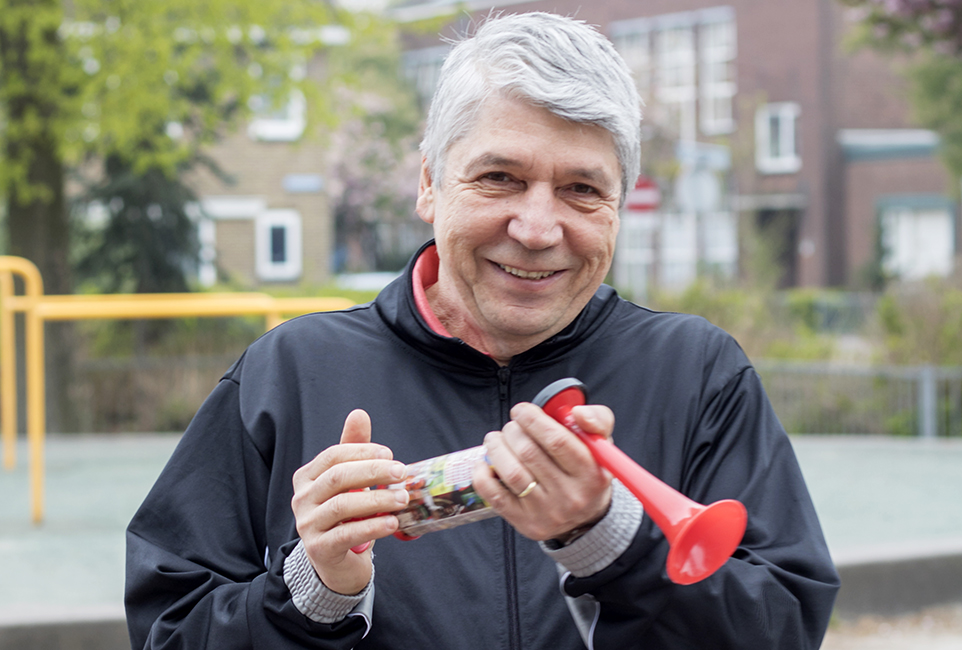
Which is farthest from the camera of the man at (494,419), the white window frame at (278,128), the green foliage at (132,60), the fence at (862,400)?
the white window frame at (278,128)

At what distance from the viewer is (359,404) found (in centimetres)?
169

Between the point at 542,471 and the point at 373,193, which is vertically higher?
the point at 373,193

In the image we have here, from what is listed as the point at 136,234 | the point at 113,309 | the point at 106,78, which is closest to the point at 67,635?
the point at 113,309

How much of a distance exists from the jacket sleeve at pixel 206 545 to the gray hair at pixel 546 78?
54 centimetres

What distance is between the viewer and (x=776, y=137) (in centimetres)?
3253

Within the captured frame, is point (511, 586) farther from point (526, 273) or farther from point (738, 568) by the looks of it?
Result: point (526, 273)

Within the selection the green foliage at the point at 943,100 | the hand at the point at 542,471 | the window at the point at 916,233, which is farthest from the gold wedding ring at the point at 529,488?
the window at the point at 916,233

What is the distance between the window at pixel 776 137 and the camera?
3203 cm

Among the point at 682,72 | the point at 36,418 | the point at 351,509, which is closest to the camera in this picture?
the point at 351,509

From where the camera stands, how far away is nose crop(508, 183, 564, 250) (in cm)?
163

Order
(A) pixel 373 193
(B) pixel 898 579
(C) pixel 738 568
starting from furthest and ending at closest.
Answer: (A) pixel 373 193 < (B) pixel 898 579 < (C) pixel 738 568

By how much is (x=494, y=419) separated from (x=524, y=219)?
0.30m

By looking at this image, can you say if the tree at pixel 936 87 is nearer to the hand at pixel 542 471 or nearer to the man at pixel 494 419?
the man at pixel 494 419

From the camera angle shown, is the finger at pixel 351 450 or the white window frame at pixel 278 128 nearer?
the finger at pixel 351 450
